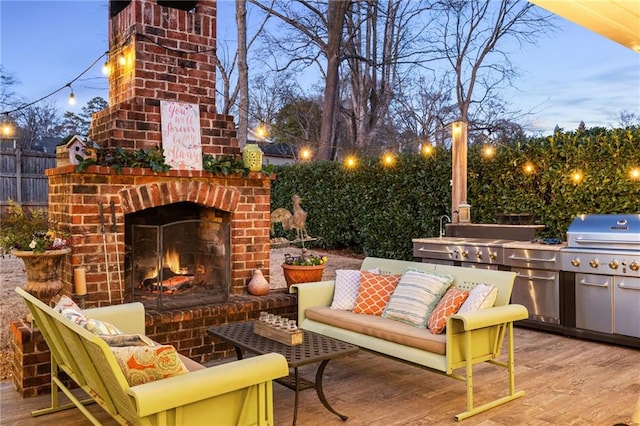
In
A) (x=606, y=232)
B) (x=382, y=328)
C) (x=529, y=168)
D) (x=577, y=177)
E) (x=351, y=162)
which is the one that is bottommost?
(x=382, y=328)

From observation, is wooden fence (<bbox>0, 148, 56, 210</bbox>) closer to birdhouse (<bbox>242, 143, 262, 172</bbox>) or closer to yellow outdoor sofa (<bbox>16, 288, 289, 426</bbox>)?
birdhouse (<bbox>242, 143, 262, 172</bbox>)

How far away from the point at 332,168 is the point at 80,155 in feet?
21.8

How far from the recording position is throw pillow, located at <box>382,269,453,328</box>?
152 inches

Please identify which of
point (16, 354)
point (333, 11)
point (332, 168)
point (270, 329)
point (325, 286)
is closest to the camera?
point (270, 329)

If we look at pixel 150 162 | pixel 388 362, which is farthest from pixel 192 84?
pixel 388 362

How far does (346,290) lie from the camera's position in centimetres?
451

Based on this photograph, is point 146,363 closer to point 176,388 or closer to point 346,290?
point 176,388

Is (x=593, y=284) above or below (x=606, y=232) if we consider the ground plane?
below

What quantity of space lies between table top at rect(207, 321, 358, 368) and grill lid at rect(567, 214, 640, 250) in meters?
2.93

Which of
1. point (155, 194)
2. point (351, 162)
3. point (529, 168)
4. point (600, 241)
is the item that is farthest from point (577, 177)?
point (155, 194)

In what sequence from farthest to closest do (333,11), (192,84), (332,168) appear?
1. (333,11)
2. (332,168)
3. (192,84)

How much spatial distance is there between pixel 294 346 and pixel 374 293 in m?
1.17

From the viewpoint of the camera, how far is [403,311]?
13.0 feet

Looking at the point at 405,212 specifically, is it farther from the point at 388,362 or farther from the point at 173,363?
the point at 173,363
